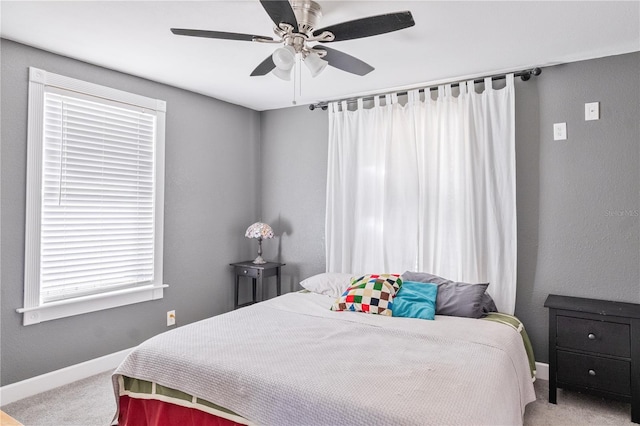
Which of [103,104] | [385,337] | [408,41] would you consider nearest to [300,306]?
[385,337]

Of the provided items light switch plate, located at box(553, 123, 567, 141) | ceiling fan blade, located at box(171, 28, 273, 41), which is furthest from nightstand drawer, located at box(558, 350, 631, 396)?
ceiling fan blade, located at box(171, 28, 273, 41)

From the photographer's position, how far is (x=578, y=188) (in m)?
2.93

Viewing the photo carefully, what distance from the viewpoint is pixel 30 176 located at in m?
2.71

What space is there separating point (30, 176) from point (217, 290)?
2.00 metres

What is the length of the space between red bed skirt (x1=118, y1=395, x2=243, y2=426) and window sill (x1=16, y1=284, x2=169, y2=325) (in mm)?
1112

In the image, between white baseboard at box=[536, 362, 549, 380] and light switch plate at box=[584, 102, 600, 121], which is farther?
white baseboard at box=[536, 362, 549, 380]

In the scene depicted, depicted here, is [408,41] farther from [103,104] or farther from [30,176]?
[30,176]

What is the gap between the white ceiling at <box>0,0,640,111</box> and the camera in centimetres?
216

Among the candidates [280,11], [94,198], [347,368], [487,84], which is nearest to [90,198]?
[94,198]

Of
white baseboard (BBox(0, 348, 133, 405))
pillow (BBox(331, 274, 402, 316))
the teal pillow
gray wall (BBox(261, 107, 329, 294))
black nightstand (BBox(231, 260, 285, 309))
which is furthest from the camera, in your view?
gray wall (BBox(261, 107, 329, 294))

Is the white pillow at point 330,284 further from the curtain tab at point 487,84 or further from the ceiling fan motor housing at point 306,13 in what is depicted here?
the ceiling fan motor housing at point 306,13

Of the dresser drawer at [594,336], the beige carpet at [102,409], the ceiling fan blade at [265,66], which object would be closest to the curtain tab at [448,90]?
the ceiling fan blade at [265,66]

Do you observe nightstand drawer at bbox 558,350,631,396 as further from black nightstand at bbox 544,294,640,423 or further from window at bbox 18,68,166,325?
window at bbox 18,68,166,325

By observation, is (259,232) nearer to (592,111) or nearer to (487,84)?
(487,84)
